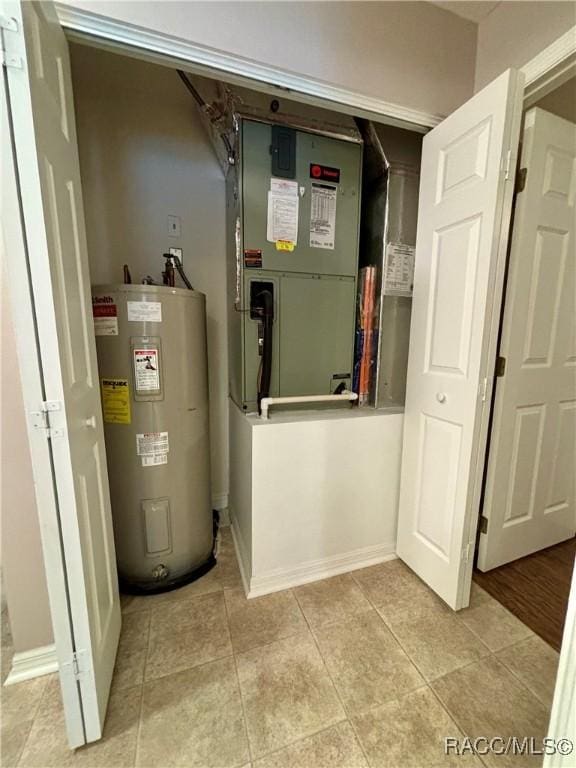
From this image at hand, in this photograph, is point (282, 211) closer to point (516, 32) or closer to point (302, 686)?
point (516, 32)

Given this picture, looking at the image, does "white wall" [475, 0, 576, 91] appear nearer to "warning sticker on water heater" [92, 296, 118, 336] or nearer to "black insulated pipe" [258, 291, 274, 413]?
"black insulated pipe" [258, 291, 274, 413]

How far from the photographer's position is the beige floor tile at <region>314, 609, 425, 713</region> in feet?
3.65

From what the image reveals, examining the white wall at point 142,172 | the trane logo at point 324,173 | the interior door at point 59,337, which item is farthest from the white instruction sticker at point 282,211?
the interior door at point 59,337

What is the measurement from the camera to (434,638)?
1321 mm

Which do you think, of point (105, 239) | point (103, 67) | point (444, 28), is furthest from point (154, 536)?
point (444, 28)

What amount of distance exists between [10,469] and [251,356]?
3.27 feet

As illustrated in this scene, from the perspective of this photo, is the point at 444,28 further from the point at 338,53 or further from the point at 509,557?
the point at 509,557

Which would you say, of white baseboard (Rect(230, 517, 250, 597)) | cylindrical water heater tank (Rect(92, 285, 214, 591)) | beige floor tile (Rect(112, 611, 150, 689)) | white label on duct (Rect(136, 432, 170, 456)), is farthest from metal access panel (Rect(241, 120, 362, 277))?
beige floor tile (Rect(112, 611, 150, 689))

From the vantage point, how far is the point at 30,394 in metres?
0.78

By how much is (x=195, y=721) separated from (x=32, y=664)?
0.67m

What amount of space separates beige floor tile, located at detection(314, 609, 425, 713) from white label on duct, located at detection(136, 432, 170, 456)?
1.07 m

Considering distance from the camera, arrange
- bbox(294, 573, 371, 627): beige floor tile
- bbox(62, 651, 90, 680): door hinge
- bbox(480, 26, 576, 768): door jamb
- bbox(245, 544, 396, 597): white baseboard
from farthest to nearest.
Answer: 1. bbox(245, 544, 396, 597): white baseboard
2. bbox(294, 573, 371, 627): beige floor tile
3. bbox(62, 651, 90, 680): door hinge
4. bbox(480, 26, 576, 768): door jamb

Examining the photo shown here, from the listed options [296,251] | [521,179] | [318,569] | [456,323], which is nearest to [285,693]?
[318,569]

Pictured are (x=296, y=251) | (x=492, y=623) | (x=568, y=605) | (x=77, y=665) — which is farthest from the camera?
(x=296, y=251)
